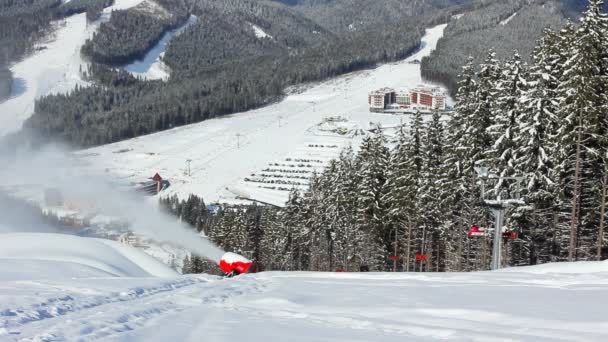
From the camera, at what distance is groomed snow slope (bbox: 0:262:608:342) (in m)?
8.55

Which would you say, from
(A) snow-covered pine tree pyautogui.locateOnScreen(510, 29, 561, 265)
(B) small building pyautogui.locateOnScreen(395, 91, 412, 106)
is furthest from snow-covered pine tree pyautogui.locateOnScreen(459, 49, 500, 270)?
(B) small building pyautogui.locateOnScreen(395, 91, 412, 106)

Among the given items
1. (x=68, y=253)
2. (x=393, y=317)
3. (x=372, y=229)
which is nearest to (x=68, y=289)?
(x=393, y=317)

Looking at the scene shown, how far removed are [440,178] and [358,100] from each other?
16225cm

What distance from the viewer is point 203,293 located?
13.2 m

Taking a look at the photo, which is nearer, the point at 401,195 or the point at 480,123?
the point at 480,123

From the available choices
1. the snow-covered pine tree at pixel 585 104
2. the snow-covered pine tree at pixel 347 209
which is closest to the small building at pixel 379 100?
the snow-covered pine tree at pixel 347 209

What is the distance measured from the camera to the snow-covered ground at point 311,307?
338 inches

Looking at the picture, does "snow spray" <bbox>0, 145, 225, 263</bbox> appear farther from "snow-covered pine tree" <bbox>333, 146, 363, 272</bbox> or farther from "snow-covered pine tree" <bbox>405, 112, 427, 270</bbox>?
"snow-covered pine tree" <bbox>405, 112, 427, 270</bbox>

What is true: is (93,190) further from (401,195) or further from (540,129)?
(540,129)

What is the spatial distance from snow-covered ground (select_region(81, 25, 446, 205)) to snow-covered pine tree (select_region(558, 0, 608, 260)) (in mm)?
87242

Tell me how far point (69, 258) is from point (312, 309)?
1324cm

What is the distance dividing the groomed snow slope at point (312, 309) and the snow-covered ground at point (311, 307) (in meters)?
0.02

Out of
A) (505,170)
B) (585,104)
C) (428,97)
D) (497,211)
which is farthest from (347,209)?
(428,97)

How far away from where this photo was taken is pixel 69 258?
2127cm
